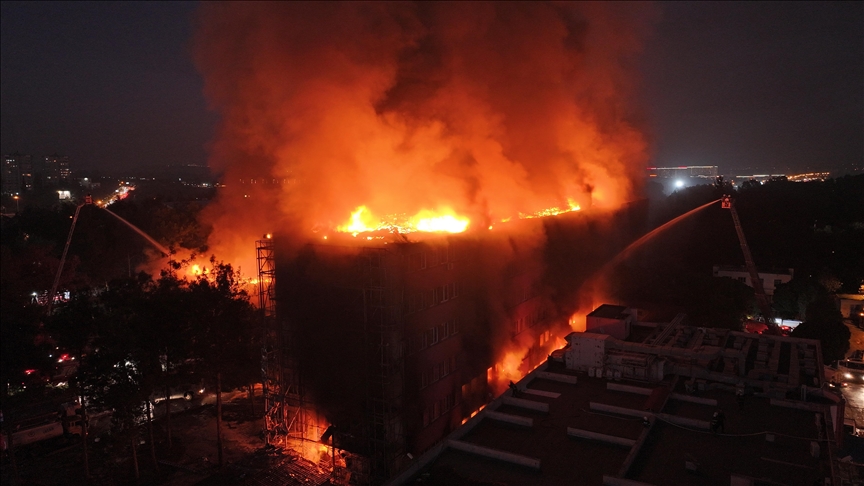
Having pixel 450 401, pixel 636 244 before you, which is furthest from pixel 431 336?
pixel 636 244

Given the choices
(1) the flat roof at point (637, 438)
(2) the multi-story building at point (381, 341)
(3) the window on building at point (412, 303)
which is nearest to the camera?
(1) the flat roof at point (637, 438)

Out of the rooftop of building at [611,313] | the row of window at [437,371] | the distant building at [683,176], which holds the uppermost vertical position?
the distant building at [683,176]

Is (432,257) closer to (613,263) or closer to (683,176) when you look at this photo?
(613,263)

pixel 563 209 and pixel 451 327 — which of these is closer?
pixel 451 327

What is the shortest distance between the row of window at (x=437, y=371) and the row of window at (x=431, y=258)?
2.92 metres

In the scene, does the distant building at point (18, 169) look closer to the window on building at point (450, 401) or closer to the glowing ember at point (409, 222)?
the glowing ember at point (409, 222)

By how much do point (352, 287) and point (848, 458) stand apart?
13.6 meters

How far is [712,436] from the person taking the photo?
10664 mm

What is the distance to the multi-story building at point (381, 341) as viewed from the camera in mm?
13883

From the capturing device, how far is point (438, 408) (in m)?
16.0

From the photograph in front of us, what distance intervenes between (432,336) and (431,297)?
1.12 metres

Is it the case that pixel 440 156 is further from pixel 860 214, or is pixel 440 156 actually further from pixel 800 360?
pixel 860 214

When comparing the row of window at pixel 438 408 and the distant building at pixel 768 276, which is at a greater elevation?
the distant building at pixel 768 276

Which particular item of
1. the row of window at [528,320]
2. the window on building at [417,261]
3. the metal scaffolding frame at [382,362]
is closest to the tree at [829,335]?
the row of window at [528,320]
